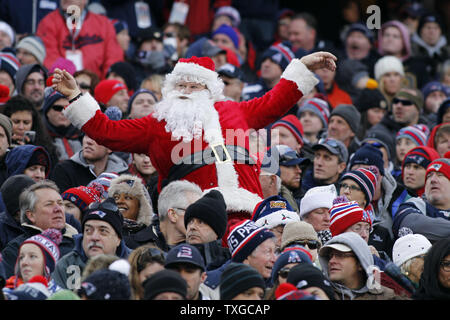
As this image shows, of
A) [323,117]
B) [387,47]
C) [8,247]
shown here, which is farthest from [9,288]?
[387,47]

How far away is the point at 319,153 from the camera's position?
34.1 feet

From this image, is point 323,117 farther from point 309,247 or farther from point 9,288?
point 9,288

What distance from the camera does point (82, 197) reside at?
857 cm

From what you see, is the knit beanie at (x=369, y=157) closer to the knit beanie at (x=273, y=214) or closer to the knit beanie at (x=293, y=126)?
the knit beanie at (x=293, y=126)

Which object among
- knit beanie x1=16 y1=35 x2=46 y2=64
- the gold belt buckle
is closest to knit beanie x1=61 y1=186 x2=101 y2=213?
the gold belt buckle

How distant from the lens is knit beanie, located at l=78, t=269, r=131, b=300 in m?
6.03

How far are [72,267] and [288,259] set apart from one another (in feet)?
5.21

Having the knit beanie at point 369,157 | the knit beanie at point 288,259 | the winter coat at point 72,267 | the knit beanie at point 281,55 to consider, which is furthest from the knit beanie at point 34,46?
the knit beanie at point 288,259

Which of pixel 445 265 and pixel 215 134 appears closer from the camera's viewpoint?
pixel 445 265

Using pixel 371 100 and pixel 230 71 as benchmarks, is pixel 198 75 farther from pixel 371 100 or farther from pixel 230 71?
pixel 371 100

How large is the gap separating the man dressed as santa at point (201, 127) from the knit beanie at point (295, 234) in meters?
0.87

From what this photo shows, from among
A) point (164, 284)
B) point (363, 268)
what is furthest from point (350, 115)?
point (164, 284)

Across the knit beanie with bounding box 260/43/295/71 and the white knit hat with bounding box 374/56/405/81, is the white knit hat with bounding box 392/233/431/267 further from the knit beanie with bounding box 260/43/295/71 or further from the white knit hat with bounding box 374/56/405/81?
the white knit hat with bounding box 374/56/405/81

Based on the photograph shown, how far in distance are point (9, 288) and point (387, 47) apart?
9845mm
